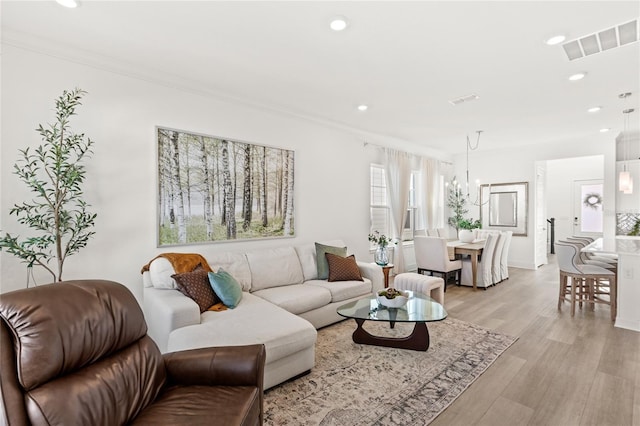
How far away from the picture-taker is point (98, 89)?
2.93 metres

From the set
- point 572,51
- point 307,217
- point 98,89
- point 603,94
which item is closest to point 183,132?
point 98,89

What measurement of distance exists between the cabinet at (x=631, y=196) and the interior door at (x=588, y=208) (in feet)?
10.7

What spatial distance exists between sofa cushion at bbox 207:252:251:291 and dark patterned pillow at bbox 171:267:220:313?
473mm

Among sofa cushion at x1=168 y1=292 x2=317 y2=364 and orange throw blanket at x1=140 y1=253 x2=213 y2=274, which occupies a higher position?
orange throw blanket at x1=140 y1=253 x2=213 y2=274

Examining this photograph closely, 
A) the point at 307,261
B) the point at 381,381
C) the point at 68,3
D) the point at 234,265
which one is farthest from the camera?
the point at 307,261

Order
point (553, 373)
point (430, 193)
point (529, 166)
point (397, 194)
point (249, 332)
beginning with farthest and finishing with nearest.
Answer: point (430, 193) → point (529, 166) → point (397, 194) → point (553, 373) → point (249, 332)

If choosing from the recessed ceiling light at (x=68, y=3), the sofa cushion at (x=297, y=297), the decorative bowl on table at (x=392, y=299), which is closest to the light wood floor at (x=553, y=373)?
the decorative bowl on table at (x=392, y=299)

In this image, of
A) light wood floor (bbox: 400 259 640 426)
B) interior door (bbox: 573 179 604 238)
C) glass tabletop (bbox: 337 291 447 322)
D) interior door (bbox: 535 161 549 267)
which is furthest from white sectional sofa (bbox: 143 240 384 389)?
interior door (bbox: 573 179 604 238)

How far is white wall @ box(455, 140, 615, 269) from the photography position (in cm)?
586

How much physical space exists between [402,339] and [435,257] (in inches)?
99.7

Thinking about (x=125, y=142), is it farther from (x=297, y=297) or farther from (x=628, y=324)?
(x=628, y=324)

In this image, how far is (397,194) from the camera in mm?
6066

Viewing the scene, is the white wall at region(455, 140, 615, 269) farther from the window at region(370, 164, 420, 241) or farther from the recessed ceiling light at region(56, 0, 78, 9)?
the recessed ceiling light at region(56, 0, 78, 9)

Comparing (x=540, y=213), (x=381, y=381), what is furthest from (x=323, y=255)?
(x=540, y=213)
